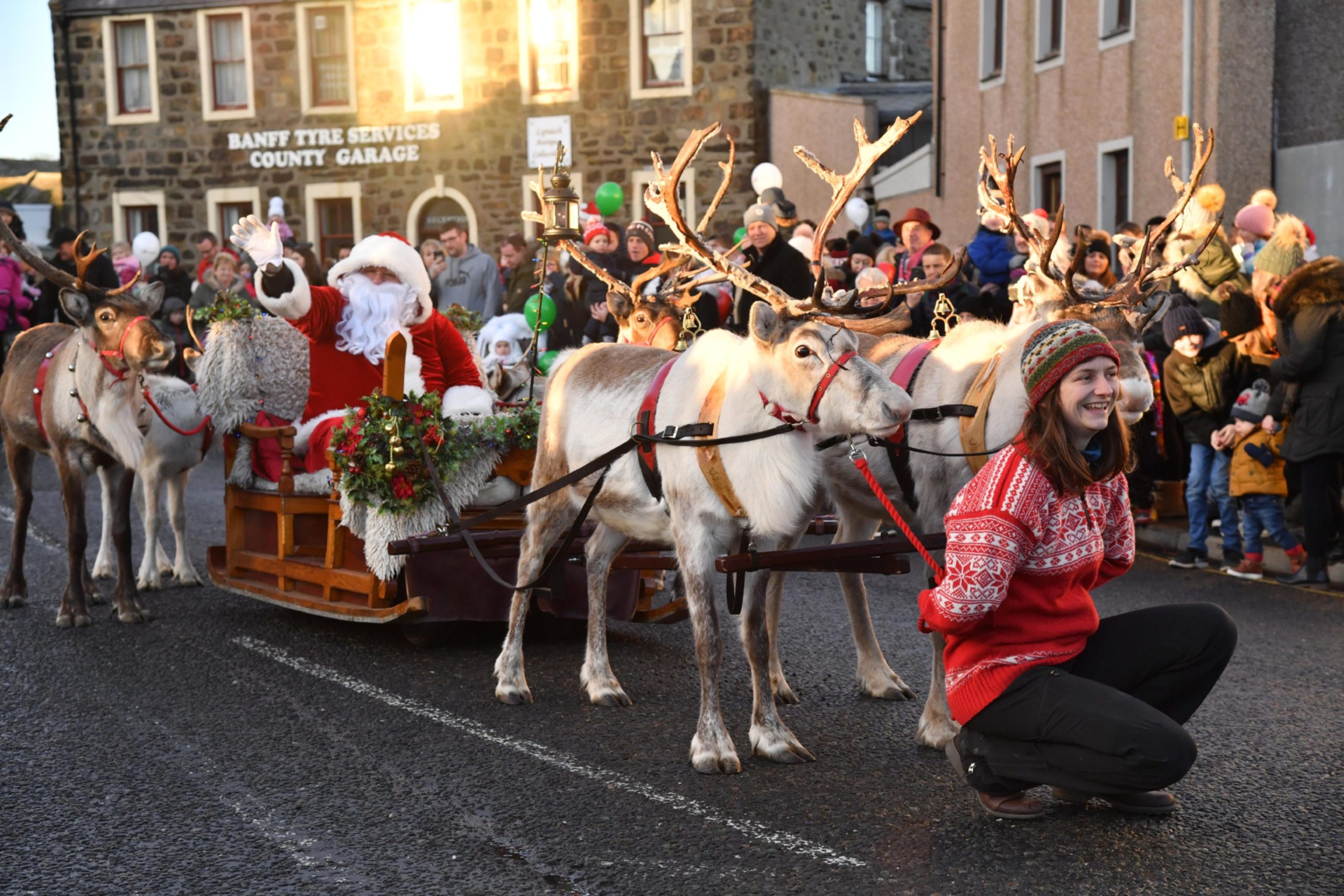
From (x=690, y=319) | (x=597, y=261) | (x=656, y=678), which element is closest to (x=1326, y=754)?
(x=656, y=678)

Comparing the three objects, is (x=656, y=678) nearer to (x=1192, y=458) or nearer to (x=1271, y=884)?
(x=1271, y=884)

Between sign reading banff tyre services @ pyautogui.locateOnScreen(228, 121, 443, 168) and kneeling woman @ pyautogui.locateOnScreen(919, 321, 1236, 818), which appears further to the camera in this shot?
sign reading banff tyre services @ pyautogui.locateOnScreen(228, 121, 443, 168)

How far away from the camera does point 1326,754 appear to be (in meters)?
5.79

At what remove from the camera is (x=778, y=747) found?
5.85 meters

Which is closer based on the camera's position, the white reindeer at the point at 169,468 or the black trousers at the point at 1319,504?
the black trousers at the point at 1319,504

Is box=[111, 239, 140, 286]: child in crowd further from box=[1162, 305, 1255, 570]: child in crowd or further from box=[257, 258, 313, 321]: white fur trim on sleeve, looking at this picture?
box=[1162, 305, 1255, 570]: child in crowd

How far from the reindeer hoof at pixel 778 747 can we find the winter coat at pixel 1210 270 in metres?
6.67

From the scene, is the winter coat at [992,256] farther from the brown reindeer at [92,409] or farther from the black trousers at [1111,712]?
the black trousers at [1111,712]

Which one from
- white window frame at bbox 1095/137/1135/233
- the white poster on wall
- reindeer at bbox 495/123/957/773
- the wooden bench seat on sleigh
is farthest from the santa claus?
the white poster on wall

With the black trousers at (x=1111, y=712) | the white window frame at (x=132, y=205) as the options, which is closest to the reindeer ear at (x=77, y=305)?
the black trousers at (x=1111, y=712)

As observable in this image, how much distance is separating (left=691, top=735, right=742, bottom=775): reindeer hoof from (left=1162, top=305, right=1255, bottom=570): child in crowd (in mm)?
5702

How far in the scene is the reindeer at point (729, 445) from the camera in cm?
568

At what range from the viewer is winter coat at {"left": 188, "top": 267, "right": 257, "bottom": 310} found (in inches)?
639

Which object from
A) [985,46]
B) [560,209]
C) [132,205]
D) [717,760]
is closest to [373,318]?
[560,209]
